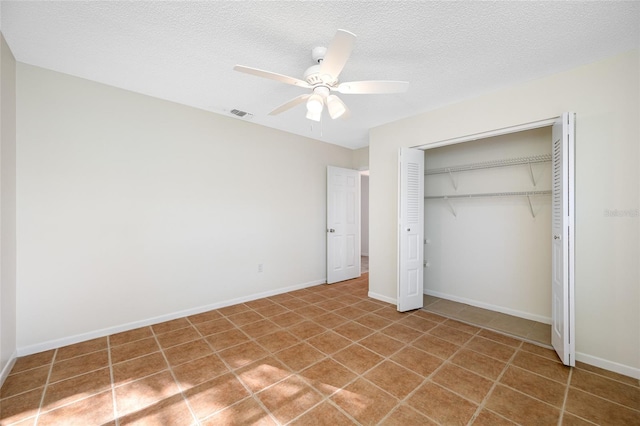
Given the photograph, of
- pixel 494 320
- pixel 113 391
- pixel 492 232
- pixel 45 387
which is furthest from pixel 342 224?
pixel 45 387

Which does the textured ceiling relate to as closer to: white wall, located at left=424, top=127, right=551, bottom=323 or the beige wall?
white wall, located at left=424, top=127, right=551, bottom=323

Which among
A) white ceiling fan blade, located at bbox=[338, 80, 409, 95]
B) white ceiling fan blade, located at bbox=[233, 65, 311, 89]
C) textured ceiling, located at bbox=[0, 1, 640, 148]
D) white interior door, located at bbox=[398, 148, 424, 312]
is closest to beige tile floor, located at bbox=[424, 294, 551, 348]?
white interior door, located at bbox=[398, 148, 424, 312]

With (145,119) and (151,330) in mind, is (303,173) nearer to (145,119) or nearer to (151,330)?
(145,119)

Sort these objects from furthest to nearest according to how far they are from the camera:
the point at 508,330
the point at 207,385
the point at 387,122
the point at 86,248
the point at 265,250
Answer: the point at 265,250 → the point at 387,122 → the point at 508,330 → the point at 86,248 → the point at 207,385

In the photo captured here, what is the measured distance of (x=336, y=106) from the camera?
7.59 feet

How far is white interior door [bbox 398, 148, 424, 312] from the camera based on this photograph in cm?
356

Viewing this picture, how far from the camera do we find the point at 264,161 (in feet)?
13.8

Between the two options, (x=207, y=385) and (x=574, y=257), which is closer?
(x=207, y=385)

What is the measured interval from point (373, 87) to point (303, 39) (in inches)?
26.1

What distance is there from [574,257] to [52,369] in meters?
4.61

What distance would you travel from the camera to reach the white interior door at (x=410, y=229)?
356cm

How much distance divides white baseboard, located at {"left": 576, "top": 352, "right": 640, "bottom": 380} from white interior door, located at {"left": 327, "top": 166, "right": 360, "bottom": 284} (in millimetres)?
3346

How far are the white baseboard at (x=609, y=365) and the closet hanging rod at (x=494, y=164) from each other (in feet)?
6.77

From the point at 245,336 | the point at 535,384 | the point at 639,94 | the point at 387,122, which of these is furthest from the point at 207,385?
the point at 639,94
